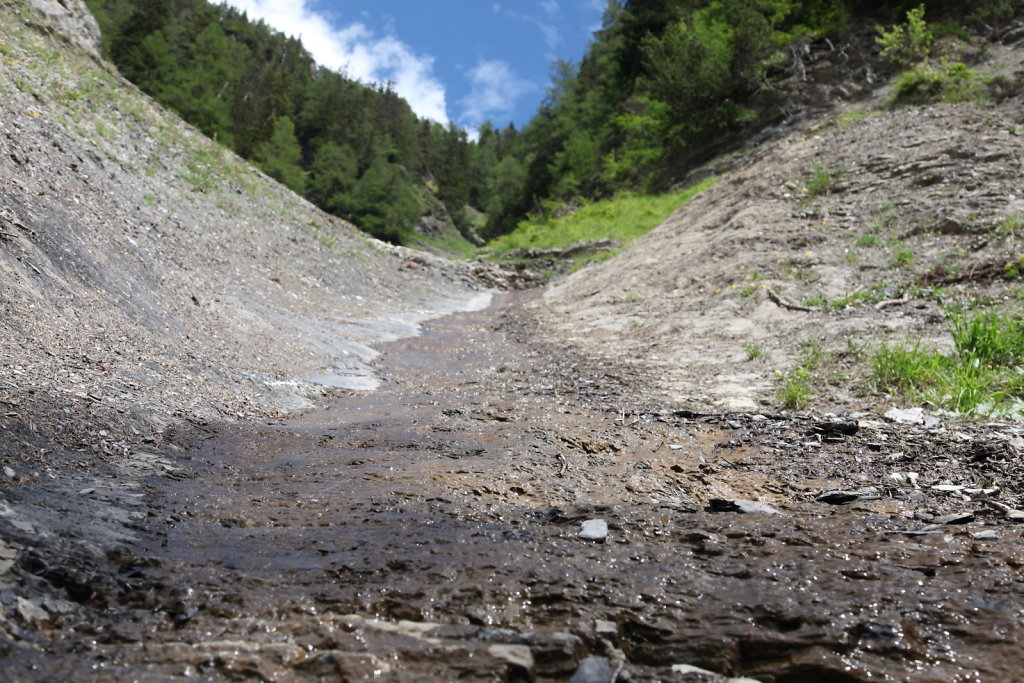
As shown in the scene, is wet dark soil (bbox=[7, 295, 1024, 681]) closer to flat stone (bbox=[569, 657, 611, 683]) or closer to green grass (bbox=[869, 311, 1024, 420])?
flat stone (bbox=[569, 657, 611, 683])

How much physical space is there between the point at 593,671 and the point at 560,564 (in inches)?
25.8

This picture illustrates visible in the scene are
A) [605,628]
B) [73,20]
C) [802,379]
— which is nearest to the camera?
[605,628]

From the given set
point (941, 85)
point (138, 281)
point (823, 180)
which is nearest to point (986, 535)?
point (138, 281)

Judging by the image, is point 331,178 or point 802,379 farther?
point 331,178

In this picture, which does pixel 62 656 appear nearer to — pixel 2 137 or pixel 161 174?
pixel 2 137

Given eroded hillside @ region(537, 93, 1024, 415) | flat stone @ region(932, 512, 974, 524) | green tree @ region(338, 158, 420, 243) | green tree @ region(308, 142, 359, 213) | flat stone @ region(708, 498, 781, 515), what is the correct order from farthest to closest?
green tree @ region(308, 142, 359, 213) → green tree @ region(338, 158, 420, 243) → eroded hillside @ region(537, 93, 1024, 415) → flat stone @ region(708, 498, 781, 515) → flat stone @ region(932, 512, 974, 524)

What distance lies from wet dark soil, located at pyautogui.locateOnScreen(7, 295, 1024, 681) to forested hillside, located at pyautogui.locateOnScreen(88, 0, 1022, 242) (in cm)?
2216

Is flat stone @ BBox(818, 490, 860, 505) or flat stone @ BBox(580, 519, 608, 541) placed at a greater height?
flat stone @ BBox(818, 490, 860, 505)

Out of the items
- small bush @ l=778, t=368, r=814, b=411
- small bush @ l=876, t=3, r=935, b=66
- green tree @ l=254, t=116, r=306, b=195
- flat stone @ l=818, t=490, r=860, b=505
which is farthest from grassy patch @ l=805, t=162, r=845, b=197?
green tree @ l=254, t=116, r=306, b=195

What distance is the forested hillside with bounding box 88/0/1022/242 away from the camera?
24062 mm

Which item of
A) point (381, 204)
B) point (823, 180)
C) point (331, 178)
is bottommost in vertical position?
point (823, 180)

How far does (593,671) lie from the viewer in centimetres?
188

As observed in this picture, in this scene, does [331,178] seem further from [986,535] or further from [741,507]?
[986,535]

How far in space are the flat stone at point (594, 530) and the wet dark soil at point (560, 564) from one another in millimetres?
49
